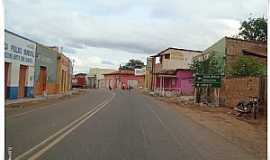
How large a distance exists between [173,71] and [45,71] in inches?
982

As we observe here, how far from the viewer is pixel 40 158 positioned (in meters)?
7.29

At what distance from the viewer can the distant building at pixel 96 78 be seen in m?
113

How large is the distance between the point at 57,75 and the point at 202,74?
22.9 metres

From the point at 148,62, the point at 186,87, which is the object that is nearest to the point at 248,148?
the point at 186,87

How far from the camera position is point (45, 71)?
41.8 metres

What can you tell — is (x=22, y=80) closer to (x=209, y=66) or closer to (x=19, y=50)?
(x=19, y=50)

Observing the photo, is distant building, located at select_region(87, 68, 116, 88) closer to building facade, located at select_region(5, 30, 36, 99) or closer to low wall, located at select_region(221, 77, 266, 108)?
building facade, located at select_region(5, 30, 36, 99)

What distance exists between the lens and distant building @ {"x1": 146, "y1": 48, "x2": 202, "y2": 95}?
57.8 metres

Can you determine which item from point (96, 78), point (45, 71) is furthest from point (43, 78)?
point (96, 78)

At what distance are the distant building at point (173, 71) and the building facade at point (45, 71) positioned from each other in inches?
579

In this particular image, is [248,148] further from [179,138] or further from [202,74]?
[202,74]

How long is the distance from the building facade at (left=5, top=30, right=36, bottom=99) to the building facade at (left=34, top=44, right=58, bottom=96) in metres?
2.01

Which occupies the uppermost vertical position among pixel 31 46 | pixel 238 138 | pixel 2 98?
pixel 31 46

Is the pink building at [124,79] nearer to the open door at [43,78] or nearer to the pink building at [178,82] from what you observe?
the pink building at [178,82]
